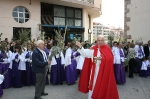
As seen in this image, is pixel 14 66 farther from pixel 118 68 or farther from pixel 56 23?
pixel 56 23

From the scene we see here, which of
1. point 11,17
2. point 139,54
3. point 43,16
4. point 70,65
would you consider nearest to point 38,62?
point 70,65

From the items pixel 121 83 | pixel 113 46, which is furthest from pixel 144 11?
pixel 121 83

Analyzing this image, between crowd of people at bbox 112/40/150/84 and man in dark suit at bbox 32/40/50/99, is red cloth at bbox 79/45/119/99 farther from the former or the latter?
crowd of people at bbox 112/40/150/84

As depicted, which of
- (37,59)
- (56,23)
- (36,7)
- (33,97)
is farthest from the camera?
(56,23)

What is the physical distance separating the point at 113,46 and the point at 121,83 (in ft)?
5.97

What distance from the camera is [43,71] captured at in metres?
5.91

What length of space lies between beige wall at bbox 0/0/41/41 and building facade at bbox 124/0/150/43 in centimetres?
815

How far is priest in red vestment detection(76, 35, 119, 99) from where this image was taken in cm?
499

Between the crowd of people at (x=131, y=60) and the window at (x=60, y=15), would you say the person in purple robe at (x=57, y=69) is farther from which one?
the window at (x=60, y=15)

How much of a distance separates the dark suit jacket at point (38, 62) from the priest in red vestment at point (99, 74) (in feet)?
4.50

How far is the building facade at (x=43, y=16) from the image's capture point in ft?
50.8

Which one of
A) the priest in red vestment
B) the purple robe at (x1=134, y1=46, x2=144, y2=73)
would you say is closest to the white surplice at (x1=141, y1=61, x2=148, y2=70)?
the purple robe at (x1=134, y1=46, x2=144, y2=73)

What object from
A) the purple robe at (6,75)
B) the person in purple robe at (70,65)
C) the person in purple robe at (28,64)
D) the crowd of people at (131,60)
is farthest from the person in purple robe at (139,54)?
the purple robe at (6,75)

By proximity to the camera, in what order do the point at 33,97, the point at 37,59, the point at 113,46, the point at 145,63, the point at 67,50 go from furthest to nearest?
the point at 145,63, the point at 113,46, the point at 67,50, the point at 33,97, the point at 37,59
